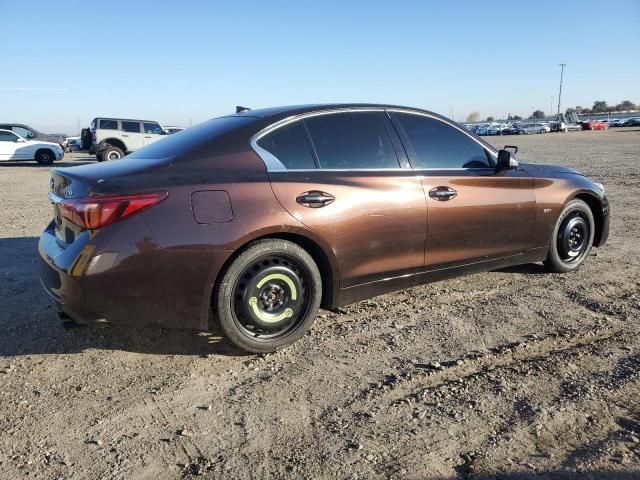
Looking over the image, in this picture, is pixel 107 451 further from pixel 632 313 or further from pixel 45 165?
pixel 45 165

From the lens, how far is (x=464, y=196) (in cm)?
420

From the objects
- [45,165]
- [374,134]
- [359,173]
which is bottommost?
[45,165]

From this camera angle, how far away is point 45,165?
70.5ft

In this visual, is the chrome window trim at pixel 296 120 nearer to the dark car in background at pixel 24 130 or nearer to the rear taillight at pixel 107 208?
the rear taillight at pixel 107 208

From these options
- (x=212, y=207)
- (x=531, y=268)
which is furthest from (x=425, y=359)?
(x=531, y=268)

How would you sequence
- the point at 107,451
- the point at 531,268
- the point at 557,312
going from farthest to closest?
the point at 531,268 < the point at 557,312 < the point at 107,451

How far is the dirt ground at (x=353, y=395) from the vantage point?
2.34 m

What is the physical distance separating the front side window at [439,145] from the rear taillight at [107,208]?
2.08 m

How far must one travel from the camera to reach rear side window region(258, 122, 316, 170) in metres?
3.55

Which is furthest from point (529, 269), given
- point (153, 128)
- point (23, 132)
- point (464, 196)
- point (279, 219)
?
point (23, 132)

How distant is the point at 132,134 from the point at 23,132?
4.62 m

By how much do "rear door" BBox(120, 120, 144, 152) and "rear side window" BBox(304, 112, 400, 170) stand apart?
1844cm

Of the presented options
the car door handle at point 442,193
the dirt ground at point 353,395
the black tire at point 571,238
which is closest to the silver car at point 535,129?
the black tire at point 571,238

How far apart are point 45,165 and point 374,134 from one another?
2111cm
